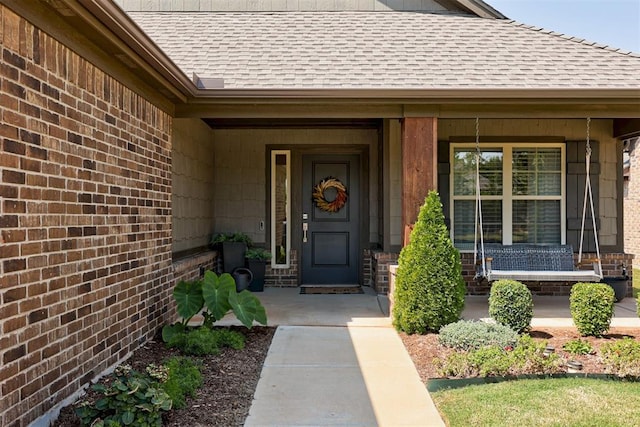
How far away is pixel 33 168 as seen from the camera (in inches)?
115

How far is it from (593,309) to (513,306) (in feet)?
2.50

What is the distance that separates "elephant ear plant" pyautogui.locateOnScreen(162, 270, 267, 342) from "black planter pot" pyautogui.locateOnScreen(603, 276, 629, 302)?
16.3ft

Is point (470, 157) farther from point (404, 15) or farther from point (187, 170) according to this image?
point (187, 170)

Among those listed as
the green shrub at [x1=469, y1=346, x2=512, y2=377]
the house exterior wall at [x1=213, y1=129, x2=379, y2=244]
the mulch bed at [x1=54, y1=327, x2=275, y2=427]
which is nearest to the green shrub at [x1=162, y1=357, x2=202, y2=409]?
the mulch bed at [x1=54, y1=327, x2=275, y2=427]

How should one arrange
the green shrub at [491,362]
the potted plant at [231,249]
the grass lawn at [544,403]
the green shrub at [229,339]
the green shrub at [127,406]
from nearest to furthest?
the green shrub at [127,406] → the grass lawn at [544,403] → the green shrub at [491,362] → the green shrub at [229,339] → the potted plant at [231,249]

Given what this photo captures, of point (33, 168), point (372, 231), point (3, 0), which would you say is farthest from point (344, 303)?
point (3, 0)

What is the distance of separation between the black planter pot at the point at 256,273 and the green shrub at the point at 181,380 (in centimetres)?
359

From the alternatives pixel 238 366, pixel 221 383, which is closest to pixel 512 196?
pixel 238 366

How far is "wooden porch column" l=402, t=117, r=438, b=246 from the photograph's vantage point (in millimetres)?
5500

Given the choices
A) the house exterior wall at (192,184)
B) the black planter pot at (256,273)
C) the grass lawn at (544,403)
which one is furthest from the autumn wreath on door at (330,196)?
the grass lawn at (544,403)

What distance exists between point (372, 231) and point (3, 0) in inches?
242

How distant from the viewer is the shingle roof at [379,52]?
5695 mm

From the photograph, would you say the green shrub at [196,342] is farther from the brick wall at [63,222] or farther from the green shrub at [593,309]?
the green shrub at [593,309]

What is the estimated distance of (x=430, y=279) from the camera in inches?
198
